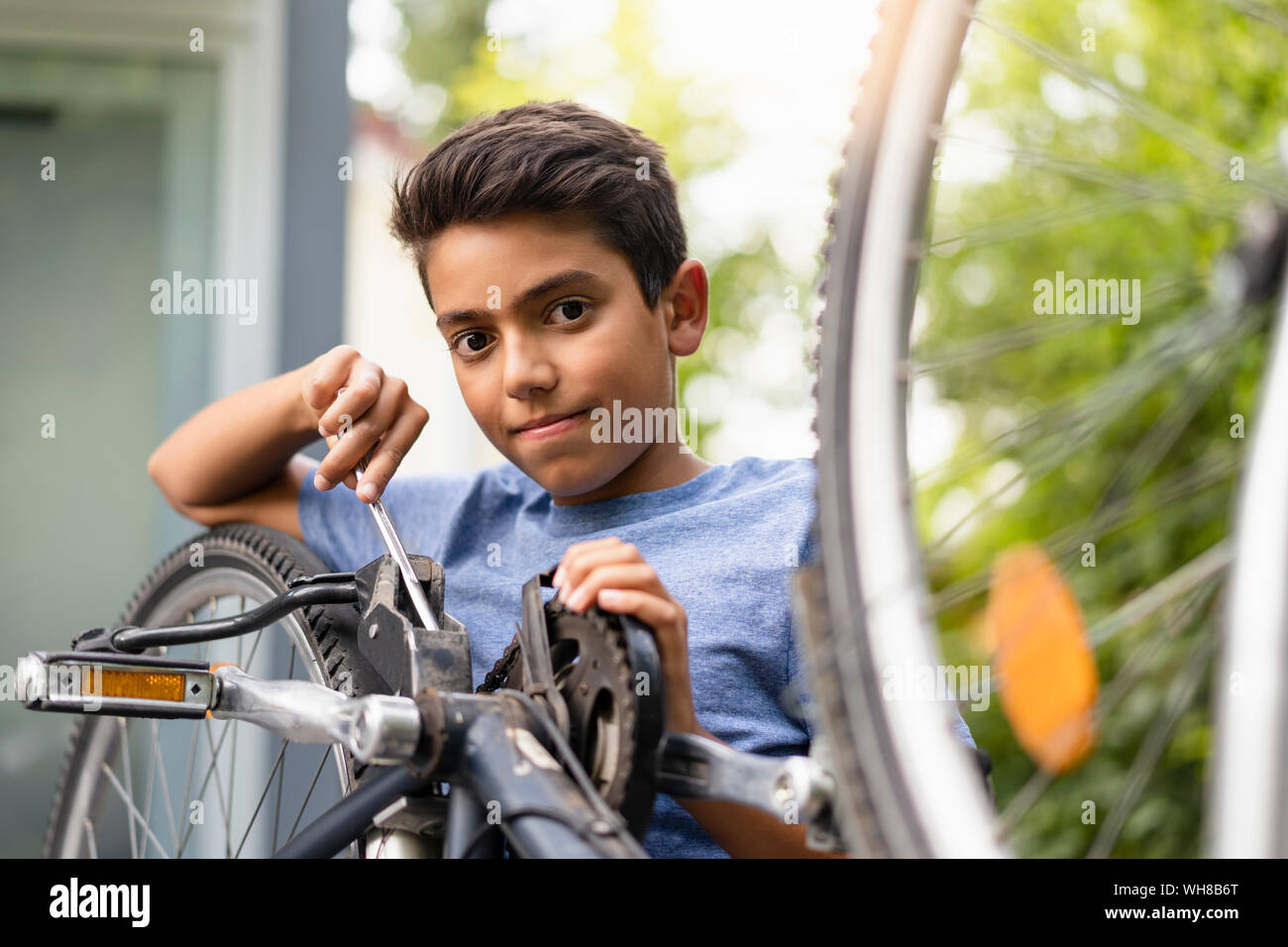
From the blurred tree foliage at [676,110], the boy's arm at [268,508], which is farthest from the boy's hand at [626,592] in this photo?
the blurred tree foliage at [676,110]

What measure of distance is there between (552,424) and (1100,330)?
1.87 m

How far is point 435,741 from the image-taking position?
0.69 meters

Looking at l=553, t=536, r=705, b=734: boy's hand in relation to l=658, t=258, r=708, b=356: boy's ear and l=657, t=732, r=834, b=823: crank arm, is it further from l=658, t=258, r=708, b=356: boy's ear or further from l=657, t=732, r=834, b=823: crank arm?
l=658, t=258, r=708, b=356: boy's ear

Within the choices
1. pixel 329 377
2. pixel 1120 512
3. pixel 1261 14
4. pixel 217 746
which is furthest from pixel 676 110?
pixel 1120 512

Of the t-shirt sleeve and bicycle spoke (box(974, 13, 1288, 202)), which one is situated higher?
bicycle spoke (box(974, 13, 1288, 202))

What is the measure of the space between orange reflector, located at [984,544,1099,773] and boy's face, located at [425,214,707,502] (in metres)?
0.53

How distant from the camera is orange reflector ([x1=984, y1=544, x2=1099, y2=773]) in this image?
0.56 meters

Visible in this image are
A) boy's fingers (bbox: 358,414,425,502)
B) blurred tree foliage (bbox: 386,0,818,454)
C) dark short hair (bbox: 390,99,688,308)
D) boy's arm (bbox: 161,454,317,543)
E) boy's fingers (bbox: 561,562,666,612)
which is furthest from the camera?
blurred tree foliage (bbox: 386,0,818,454)

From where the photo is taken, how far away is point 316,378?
1051 mm

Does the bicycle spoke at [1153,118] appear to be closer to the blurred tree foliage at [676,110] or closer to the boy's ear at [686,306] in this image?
the boy's ear at [686,306]

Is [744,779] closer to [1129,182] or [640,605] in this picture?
[640,605]

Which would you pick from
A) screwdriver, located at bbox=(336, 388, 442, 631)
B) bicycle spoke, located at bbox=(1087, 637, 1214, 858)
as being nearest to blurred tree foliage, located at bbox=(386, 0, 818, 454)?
screwdriver, located at bbox=(336, 388, 442, 631)
